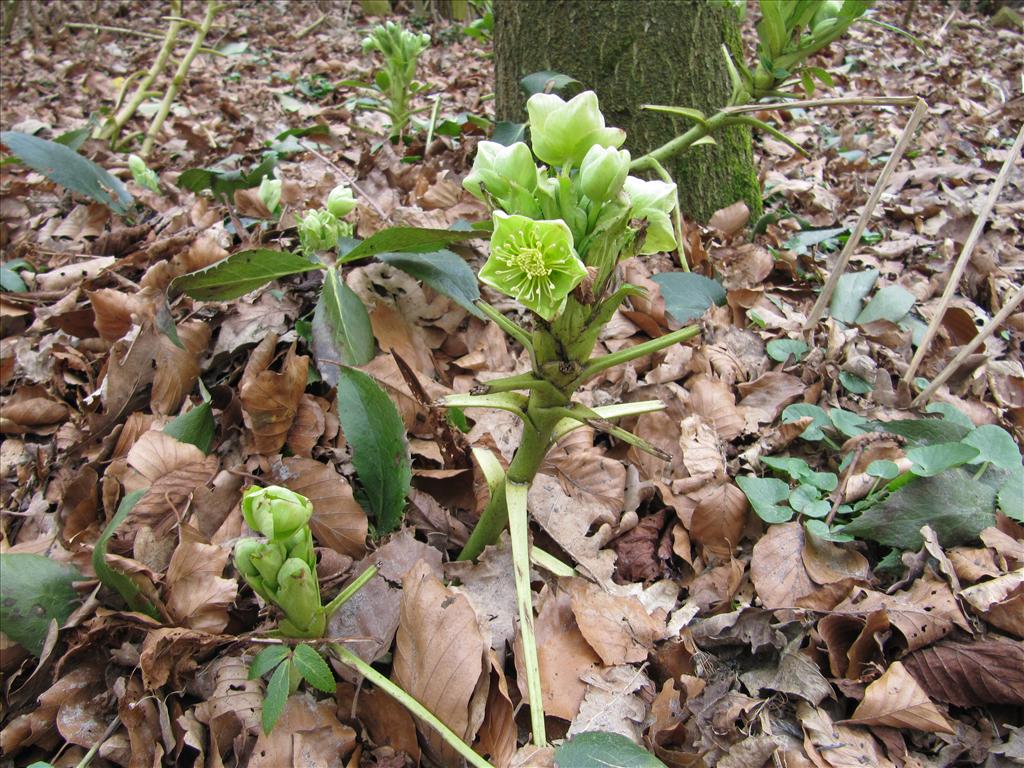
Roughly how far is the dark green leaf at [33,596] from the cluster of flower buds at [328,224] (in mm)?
853

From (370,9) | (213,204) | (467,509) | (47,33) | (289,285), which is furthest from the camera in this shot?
(370,9)

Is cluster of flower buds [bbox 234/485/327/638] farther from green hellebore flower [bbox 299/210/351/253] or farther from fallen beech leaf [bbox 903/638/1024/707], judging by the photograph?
fallen beech leaf [bbox 903/638/1024/707]

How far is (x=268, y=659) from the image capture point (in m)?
0.96

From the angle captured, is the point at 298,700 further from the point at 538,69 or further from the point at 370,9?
the point at 370,9

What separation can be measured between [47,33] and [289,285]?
18.6 ft

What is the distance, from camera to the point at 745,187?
84.9 inches

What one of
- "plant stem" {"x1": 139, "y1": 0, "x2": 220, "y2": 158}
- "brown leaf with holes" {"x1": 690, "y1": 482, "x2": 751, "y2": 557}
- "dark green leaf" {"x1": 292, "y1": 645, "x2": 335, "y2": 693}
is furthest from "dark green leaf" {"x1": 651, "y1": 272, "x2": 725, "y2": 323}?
"plant stem" {"x1": 139, "y1": 0, "x2": 220, "y2": 158}

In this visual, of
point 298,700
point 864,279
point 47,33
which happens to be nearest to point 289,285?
point 298,700

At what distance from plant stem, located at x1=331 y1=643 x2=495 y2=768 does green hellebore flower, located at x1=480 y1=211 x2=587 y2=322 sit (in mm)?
589

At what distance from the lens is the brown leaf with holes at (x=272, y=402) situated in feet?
4.38

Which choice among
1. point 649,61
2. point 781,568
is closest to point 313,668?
point 781,568

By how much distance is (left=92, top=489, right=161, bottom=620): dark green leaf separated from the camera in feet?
3.41

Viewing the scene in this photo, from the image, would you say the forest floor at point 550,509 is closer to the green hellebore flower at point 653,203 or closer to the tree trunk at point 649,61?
the tree trunk at point 649,61

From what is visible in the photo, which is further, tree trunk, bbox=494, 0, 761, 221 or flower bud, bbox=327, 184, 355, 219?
tree trunk, bbox=494, 0, 761, 221
